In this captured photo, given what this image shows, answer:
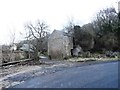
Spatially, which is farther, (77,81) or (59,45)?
(59,45)

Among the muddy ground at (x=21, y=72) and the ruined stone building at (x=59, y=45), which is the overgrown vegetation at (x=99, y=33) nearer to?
the ruined stone building at (x=59, y=45)

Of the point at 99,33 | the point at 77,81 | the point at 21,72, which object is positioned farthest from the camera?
the point at 99,33

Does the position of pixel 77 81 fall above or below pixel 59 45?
below

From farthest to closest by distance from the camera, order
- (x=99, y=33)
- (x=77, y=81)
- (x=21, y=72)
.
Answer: (x=99, y=33), (x=21, y=72), (x=77, y=81)

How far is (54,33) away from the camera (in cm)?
4638

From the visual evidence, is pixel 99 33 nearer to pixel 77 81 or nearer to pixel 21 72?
pixel 21 72

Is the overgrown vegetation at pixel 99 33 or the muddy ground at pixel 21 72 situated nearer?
the muddy ground at pixel 21 72

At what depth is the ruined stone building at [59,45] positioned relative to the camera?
1622 inches

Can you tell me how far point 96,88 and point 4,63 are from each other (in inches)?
788

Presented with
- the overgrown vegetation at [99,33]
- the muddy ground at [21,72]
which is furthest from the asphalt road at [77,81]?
Result: the overgrown vegetation at [99,33]

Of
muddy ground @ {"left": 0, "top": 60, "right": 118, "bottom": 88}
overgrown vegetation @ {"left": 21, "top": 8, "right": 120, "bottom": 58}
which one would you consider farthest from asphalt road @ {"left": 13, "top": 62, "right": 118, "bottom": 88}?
overgrown vegetation @ {"left": 21, "top": 8, "right": 120, "bottom": 58}

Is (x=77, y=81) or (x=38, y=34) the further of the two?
(x=38, y=34)

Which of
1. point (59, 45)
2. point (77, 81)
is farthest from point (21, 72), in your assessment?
point (59, 45)

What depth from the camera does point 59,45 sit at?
1715 inches
